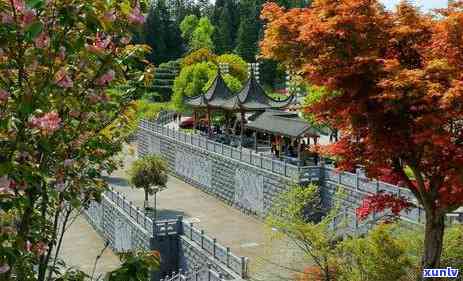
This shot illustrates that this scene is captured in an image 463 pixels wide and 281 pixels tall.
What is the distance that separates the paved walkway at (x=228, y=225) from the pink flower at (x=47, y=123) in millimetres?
12184

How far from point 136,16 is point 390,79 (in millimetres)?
5716

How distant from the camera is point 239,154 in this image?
32.0 metres

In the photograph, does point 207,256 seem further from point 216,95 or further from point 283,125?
point 216,95

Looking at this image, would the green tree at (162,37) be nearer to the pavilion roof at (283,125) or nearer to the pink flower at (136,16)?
the pavilion roof at (283,125)

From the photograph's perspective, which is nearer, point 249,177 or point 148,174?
point 249,177

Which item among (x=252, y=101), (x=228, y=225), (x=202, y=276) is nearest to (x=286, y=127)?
(x=228, y=225)

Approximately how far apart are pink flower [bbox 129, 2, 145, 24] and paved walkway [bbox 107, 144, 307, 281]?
12192 millimetres

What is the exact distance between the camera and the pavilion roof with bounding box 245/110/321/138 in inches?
1134

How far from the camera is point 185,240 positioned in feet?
72.9

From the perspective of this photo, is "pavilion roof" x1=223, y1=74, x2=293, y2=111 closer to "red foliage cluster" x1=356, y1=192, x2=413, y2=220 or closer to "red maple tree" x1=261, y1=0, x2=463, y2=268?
"red foliage cluster" x1=356, y1=192, x2=413, y2=220

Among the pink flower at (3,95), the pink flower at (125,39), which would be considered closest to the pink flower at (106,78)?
the pink flower at (125,39)

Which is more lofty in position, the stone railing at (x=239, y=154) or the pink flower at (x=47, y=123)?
the pink flower at (x=47, y=123)

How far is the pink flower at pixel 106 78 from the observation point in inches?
216

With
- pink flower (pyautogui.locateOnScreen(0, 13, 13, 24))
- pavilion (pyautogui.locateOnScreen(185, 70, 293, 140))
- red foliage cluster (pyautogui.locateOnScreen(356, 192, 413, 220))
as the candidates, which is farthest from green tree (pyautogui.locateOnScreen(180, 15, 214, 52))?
pink flower (pyautogui.locateOnScreen(0, 13, 13, 24))
